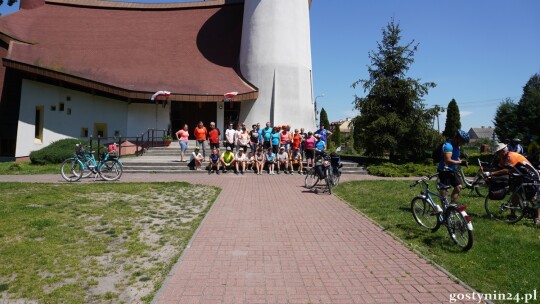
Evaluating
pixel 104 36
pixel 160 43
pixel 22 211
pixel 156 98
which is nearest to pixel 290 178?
pixel 22 211

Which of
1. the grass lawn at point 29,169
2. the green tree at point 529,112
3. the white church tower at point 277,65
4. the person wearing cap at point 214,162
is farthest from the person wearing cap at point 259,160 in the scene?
the green tree at point 529,112

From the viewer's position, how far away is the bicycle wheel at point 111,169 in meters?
12.6

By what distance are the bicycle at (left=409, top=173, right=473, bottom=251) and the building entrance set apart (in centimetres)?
1907

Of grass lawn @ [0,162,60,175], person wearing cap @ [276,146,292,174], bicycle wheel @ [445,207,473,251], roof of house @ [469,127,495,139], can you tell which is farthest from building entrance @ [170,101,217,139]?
roof of house @ [469,127,495,139]

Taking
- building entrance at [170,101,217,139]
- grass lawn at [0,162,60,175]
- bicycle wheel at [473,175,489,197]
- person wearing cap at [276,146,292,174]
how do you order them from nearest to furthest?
bicycle wheel at [473,175,489,197]
grass lawn at [0,162,60,175]
person wearing cap at [276,146,292,174]
building entrance at [170,101,217,139]

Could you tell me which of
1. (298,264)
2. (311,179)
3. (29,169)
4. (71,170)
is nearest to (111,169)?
(71,170)

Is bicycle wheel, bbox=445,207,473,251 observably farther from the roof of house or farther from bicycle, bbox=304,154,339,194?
the roof of house

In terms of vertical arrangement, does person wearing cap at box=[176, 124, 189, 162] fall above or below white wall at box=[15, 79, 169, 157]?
below

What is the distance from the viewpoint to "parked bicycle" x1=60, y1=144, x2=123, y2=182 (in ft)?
40.2

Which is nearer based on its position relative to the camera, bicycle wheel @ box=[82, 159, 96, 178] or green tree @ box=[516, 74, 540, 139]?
bicycle wheel @ box=[82, 159, 96, 178]

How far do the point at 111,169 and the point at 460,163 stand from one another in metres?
10.7

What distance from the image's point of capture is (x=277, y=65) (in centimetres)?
2434

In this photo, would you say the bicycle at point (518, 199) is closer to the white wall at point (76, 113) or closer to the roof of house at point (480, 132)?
the white wall at point (76, 113)

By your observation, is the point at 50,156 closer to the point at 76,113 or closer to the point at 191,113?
the point at 76,113
